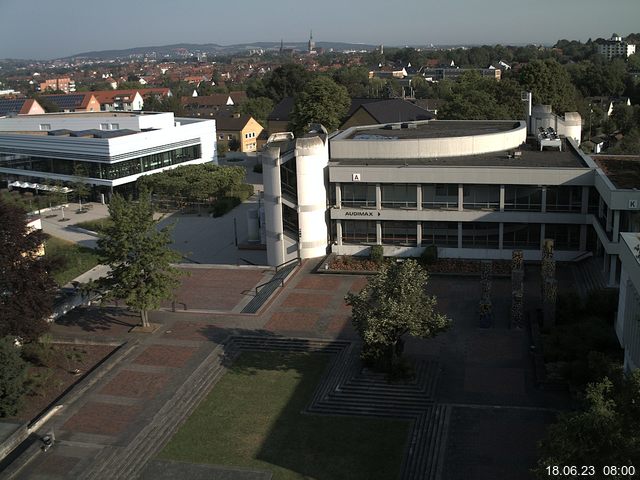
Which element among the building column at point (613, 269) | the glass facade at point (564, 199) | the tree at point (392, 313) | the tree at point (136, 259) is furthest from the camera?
the glass facade at point (564, 199)

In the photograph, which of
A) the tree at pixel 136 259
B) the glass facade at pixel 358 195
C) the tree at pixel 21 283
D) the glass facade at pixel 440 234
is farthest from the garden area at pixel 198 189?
the tree at pixel 21 283

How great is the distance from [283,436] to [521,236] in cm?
2028

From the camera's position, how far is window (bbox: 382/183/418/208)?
38.3 metres

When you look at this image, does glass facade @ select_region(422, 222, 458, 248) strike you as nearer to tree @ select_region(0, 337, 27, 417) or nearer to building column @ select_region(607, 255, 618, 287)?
building column @ select_region(607, 255, 618, 287)

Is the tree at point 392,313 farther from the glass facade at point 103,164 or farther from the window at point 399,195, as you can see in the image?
the glass facade at point 103,164

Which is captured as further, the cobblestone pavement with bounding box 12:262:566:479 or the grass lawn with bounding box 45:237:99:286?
the grass lawn with bounding box 45:237:99:286

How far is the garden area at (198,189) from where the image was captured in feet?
190

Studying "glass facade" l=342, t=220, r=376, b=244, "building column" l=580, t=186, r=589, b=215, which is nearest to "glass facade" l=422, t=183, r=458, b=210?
"glass facade" l=342, t=220, r=376, b=244

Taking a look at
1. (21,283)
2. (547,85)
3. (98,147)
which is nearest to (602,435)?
(21,283)

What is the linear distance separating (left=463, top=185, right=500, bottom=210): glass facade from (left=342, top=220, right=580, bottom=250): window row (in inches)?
37.5

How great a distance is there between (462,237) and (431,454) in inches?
745

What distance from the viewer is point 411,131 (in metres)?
48.5

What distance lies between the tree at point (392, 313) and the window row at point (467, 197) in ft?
43.5

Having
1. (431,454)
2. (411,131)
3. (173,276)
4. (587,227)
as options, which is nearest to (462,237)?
(587,227)
